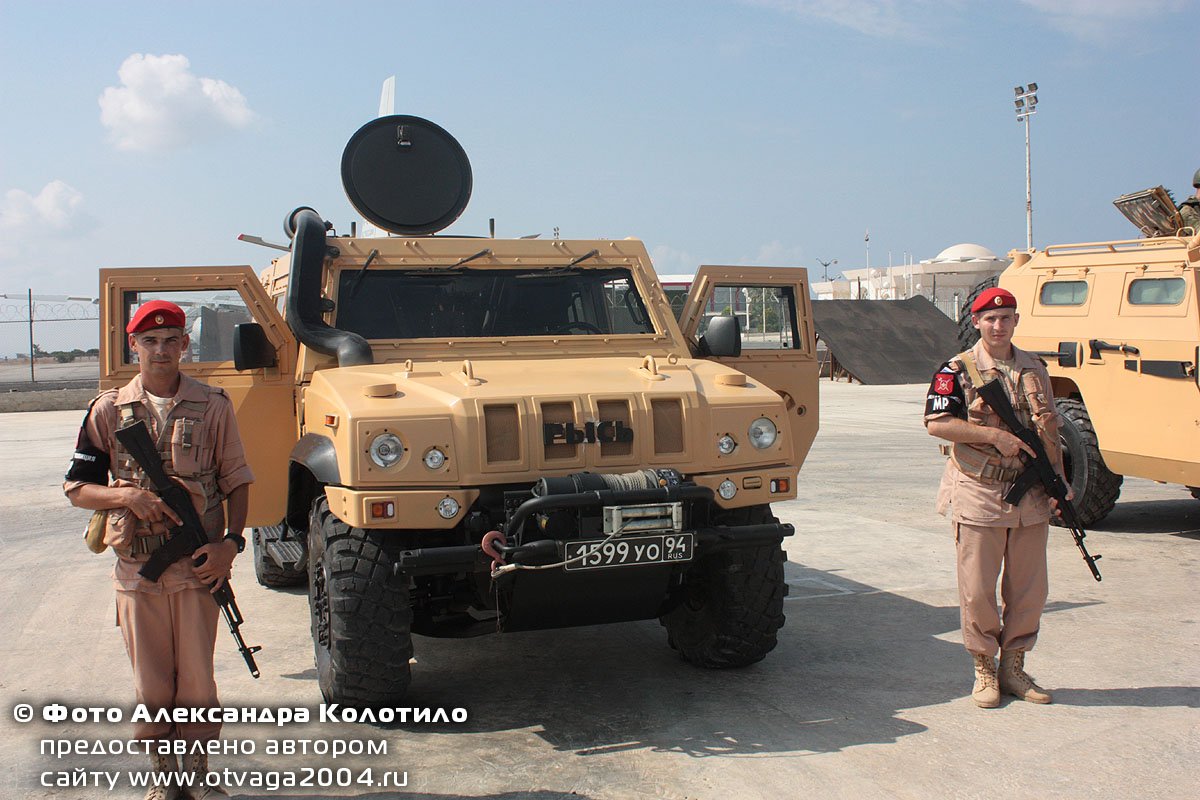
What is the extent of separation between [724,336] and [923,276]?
217 ft

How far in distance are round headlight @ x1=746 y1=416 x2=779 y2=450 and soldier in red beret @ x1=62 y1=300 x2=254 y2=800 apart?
86.6 inches

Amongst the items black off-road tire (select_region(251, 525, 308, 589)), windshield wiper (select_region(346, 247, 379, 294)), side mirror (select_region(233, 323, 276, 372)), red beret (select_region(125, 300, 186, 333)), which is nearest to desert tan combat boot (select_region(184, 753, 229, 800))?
red beret (select_region(125, 300, 186, 333))

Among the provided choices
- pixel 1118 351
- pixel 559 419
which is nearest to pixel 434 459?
pixel 559 419

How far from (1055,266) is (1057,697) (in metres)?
5.21

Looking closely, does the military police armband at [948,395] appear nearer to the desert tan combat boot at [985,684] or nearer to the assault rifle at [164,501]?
the desert tan combat boot at [985,684]

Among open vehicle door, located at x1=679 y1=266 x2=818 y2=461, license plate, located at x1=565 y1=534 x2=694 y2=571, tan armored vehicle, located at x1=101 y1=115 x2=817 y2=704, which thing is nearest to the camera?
license plate, located at x1=565 y1=534 x2=694 y2=571

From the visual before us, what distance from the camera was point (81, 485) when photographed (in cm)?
368

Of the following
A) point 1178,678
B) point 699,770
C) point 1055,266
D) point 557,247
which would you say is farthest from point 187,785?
point 1055,266

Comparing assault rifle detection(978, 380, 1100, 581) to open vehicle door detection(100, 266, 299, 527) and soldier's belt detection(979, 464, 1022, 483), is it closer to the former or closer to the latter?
soldier's belt detection(979, 464, 1022, 483)

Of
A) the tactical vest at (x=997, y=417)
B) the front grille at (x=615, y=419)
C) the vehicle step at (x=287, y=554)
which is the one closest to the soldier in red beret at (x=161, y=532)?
the front grille at (x=615, y=419)

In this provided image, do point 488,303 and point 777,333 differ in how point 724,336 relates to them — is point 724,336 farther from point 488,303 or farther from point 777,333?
point 488,303

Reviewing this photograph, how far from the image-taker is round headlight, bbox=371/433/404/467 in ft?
14.5

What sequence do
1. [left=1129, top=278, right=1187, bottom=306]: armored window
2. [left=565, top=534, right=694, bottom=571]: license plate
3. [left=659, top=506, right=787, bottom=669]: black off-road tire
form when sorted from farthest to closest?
1. [left=1129, top=278, right=1187, bottom=306]: armored window
2. [left=659, top=506, right=787, bottom=669]: black off-road tire
3. [left=565, top=534, right=694, bottom=571]: license plate

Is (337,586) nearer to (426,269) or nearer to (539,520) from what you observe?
(539,520)
